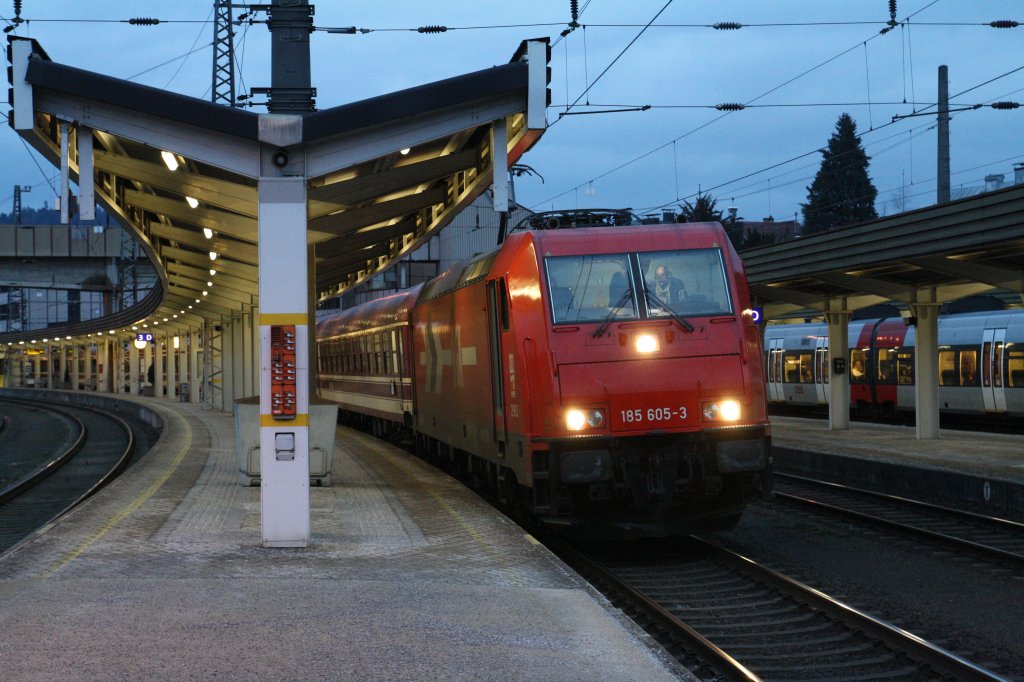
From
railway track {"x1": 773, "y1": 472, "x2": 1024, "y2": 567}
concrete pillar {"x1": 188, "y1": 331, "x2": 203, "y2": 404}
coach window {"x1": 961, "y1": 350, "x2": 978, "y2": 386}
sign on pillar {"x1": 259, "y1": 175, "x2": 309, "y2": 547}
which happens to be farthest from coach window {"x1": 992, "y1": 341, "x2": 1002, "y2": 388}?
concrete pillar {"x1": 188, "y1": 331, "x2": 203, "y2": 404}

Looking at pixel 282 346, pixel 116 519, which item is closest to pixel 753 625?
pixel 282 346

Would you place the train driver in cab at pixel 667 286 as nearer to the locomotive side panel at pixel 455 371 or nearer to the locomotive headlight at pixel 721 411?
the locomotive headlight at pixel 721 411

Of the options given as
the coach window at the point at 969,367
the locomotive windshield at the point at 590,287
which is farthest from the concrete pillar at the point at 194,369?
the locomotive windshield at the point at 590,287

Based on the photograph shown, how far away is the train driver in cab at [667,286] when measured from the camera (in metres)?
11.5

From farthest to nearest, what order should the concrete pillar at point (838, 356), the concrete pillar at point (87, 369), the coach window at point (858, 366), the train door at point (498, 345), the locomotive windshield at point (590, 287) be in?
the concrete pillar at point (87, 369) → the coach window at point (858, 366) → the concrete pillar at point (838, 356) → the train door at point (498, 345) → the locomotive windshield at point (590, 287)

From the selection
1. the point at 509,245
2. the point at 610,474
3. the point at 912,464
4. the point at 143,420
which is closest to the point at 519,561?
the point at 610,474

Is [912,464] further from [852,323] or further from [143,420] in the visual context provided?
[143,420]

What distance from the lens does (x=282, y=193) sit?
1089cm

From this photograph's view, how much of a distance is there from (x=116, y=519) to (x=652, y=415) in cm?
558

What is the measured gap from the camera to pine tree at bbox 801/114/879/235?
78750 mm

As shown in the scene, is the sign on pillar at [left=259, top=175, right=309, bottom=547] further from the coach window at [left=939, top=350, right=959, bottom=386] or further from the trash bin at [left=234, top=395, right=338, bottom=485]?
the coach window at [left=939, top=350, right=959, bottom=386]

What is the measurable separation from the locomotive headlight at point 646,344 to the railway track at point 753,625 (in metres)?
2.03

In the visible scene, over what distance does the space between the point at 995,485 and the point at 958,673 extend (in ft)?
31.8

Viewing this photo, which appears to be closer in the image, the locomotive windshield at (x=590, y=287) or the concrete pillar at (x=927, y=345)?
the locomotive windshield at (x=590, y=287)
